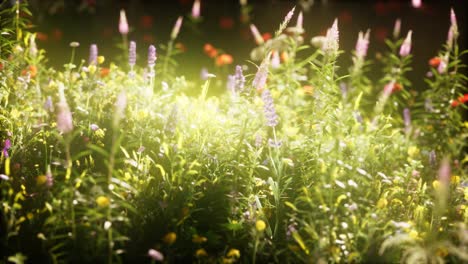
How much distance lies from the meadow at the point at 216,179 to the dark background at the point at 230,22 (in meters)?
2.60

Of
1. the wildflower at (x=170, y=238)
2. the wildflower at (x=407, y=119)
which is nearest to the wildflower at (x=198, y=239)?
the wildflower at (x=170, y=238)

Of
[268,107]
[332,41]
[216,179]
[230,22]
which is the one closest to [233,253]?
[216,179]

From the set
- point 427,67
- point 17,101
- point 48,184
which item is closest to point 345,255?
point 48,184

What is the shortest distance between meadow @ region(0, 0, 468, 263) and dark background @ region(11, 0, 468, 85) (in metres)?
2.60

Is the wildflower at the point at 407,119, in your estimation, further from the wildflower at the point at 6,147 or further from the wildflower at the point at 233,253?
the wildflower at the point at 6,147

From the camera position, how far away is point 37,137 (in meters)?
2.83

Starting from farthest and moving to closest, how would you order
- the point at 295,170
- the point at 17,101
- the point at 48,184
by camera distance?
the point at 17,101, the point at 295,170, the point at 48,184

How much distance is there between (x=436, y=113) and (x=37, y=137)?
9.91ft

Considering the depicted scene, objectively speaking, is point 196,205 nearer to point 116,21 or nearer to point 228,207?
point 228,207

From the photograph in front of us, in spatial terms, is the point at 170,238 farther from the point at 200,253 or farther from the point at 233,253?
the point at 233,253

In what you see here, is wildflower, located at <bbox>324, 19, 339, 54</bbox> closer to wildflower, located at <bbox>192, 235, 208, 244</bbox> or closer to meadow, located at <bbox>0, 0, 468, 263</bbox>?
meadow, located at <bbox>0, 0, 468, 263</bbox>

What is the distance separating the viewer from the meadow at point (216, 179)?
212 centimetres

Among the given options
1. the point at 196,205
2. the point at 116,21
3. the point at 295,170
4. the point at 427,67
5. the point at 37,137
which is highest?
the point at 116,21

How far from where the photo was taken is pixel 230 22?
616 cm
